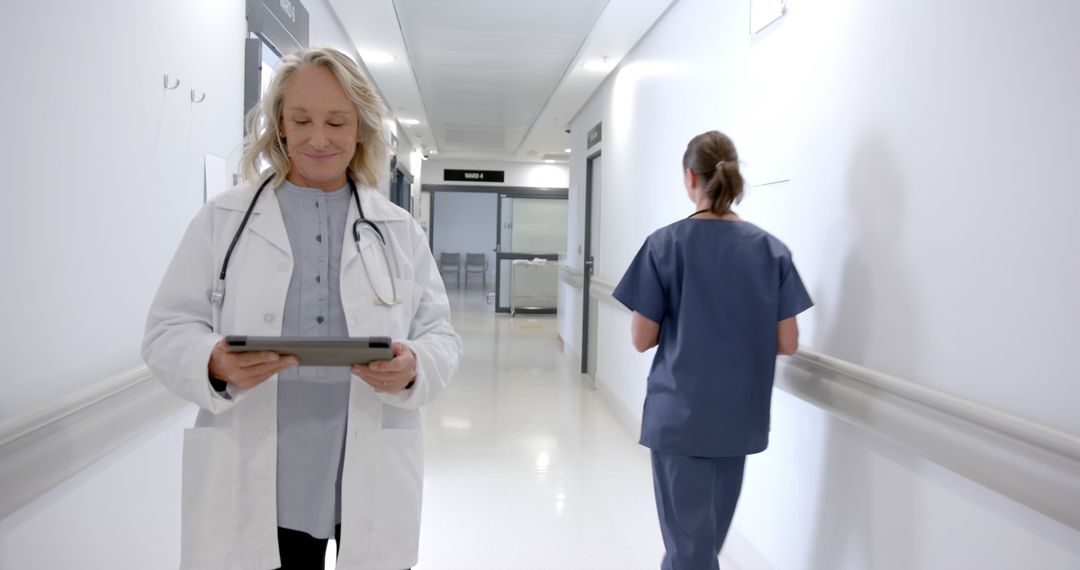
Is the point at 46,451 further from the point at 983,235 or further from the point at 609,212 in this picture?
the point at 609,212

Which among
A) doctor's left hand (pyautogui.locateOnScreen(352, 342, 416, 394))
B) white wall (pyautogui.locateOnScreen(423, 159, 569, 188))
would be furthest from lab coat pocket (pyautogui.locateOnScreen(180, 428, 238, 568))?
white wall (pyautogui.locateOnScreen(423, 159, 569, 188))

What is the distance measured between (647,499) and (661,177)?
1.86 meters

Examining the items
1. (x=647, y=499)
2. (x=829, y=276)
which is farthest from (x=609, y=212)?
(x=829, y=276)

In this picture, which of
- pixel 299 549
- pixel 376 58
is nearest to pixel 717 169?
pixel 299 549

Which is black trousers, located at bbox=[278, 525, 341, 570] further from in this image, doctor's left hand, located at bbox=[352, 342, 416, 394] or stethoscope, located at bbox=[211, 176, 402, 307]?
stethoscope, located at bbox=[211, 176, 402, 307]

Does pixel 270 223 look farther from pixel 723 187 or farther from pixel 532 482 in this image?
pixel 532 482

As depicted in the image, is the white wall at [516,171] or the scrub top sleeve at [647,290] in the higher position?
the white wall at [516,171]

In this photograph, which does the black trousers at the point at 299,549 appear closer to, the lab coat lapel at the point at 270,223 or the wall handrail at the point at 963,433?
the lab coat lapel at the point at 270,223

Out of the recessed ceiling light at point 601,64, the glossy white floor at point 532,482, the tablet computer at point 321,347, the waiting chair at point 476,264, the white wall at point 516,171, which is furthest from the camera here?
the waiting chair at point 476,264

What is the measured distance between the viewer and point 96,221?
5.48 ft

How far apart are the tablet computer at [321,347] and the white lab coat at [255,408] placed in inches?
4.9

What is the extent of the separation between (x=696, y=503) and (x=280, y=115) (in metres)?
1.55

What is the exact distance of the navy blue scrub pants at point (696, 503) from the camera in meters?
2.08

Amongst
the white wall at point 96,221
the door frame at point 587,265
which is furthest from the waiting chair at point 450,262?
the white wall at point 96,221
